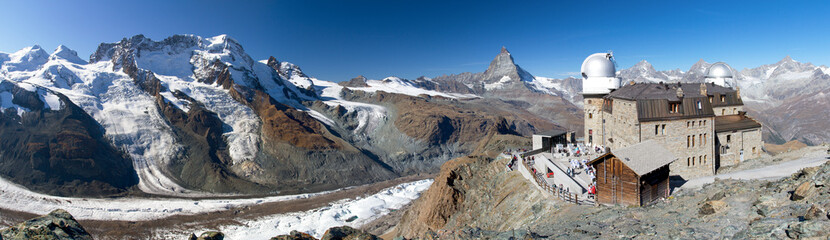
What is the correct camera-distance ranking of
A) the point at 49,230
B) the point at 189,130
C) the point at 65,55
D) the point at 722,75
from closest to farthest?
the point at 49,230
the point at 722,75
the point at 189,130
the point at 65,55

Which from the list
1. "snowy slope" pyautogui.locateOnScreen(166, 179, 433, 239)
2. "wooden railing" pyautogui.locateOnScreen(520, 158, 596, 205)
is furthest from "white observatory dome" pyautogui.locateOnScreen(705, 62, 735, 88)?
"snowy slope" pyautogui.locateOnScreen(166, 179, 433, 239)

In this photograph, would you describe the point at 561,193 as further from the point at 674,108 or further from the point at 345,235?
the point at 345,235

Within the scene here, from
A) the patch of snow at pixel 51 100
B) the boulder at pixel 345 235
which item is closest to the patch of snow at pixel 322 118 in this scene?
the patch of snow at pixel 51 100

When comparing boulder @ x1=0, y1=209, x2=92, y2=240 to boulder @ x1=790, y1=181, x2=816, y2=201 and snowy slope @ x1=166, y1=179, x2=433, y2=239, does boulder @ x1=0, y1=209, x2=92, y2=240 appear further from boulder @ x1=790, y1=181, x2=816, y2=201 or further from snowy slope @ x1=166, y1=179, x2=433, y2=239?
snowy slope @ x1=166, y1=179, x2=433, y2=239

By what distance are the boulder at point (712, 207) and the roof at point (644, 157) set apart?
14.7 ft

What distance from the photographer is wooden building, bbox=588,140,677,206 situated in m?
21.2

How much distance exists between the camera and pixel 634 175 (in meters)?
21.1

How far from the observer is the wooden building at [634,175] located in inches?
835

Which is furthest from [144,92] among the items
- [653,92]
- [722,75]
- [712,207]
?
[712,207]

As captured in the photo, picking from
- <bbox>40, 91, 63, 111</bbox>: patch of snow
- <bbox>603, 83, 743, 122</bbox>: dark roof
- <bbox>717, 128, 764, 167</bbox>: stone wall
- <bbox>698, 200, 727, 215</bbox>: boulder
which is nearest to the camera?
<bbox>698, 200, 727, 215</bbox>: boulder

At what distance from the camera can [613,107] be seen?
3394cm

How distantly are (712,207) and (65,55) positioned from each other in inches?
7506

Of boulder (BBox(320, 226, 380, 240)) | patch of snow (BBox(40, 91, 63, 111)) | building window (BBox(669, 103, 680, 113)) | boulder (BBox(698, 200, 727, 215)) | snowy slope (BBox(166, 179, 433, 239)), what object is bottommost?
snowy slope (BBox(166, 179, 433, 239))

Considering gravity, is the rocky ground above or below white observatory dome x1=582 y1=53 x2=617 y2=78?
below
